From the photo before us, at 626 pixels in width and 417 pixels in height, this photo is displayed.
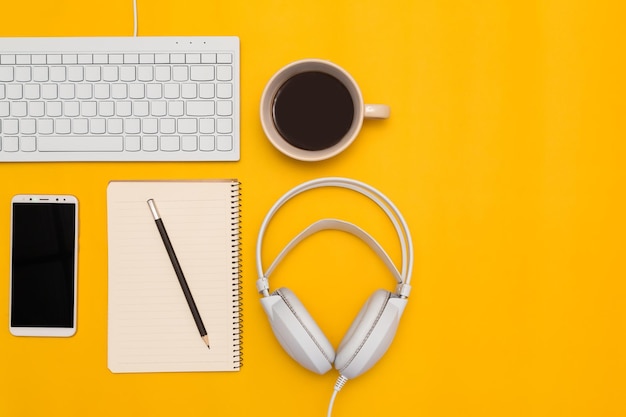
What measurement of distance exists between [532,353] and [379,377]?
0.24m

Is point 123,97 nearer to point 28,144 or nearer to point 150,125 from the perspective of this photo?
point 150,125

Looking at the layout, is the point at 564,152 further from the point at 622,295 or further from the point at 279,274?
the point at 279,274

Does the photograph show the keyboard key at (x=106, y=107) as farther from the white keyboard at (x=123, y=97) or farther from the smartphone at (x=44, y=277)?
the smartphone at (x=44, y=277)

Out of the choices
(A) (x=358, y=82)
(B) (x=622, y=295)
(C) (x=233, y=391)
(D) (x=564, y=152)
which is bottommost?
(C) (x=233, y=391)

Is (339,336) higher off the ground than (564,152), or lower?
lower

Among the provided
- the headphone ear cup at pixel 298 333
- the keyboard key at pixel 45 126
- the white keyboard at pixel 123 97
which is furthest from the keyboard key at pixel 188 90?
the headphone ear cup at pixel 298 333

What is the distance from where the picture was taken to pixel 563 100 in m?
0.74

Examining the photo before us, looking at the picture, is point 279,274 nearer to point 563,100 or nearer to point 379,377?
point 379,377

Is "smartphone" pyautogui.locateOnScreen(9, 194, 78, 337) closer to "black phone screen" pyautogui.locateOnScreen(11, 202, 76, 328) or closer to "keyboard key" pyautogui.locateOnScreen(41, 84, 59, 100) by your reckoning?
"black phone screen" pyautogui.locateOnScreen(11, 202, 76, 328)

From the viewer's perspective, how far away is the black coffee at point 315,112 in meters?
0.69

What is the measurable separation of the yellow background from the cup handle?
0.18 ft

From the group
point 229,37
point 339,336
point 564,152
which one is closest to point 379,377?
point 339,336

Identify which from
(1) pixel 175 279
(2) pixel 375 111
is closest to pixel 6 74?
(1) pixel 175 279

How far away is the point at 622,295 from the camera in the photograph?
2.43 ft
